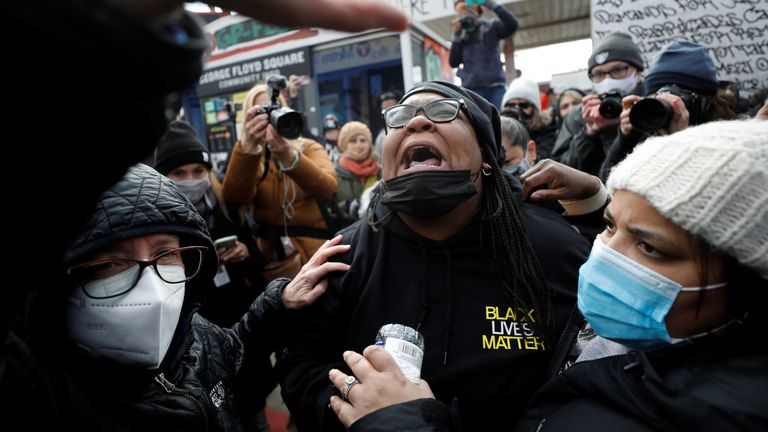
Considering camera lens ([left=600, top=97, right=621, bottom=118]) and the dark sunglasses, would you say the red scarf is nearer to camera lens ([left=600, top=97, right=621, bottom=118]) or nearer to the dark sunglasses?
the dark sunglasses

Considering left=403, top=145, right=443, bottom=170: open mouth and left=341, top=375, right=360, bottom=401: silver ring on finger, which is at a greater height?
left=403, top=145, right=443, bottom=170: open mouth

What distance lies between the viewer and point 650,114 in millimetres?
2215

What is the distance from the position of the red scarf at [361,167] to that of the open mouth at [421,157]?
3.20m

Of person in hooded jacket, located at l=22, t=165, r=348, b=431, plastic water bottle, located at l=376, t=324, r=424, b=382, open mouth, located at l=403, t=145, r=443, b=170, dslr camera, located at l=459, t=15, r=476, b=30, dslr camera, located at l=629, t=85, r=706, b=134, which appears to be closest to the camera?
person in hooded jacket, located at l=22, t=165, r=348, b=431

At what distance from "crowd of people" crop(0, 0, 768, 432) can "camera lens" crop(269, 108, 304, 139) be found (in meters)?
0.92

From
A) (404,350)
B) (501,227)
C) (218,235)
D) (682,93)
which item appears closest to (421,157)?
(501,227)

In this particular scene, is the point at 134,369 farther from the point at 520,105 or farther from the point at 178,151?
the point at 520,105

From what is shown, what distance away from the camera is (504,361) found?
1.47m

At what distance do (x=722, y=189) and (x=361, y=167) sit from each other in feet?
13.8

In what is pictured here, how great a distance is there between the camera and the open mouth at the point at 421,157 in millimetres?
1754

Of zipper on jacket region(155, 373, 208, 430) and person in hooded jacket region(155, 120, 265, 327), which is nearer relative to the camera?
zipper on jacket region(155, 373, 208, 430)

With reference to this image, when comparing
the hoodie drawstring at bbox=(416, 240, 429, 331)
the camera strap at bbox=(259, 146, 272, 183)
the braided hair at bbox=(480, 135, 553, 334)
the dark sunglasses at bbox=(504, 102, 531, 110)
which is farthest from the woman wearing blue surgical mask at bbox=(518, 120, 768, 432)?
the dark sunglasses at bbox=(504, 102, 531, 110)

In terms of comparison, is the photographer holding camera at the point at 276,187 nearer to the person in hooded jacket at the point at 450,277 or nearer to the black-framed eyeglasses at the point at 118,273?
the person in hooded jacket at the point at 450,277

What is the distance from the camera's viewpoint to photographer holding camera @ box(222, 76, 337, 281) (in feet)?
9.07
